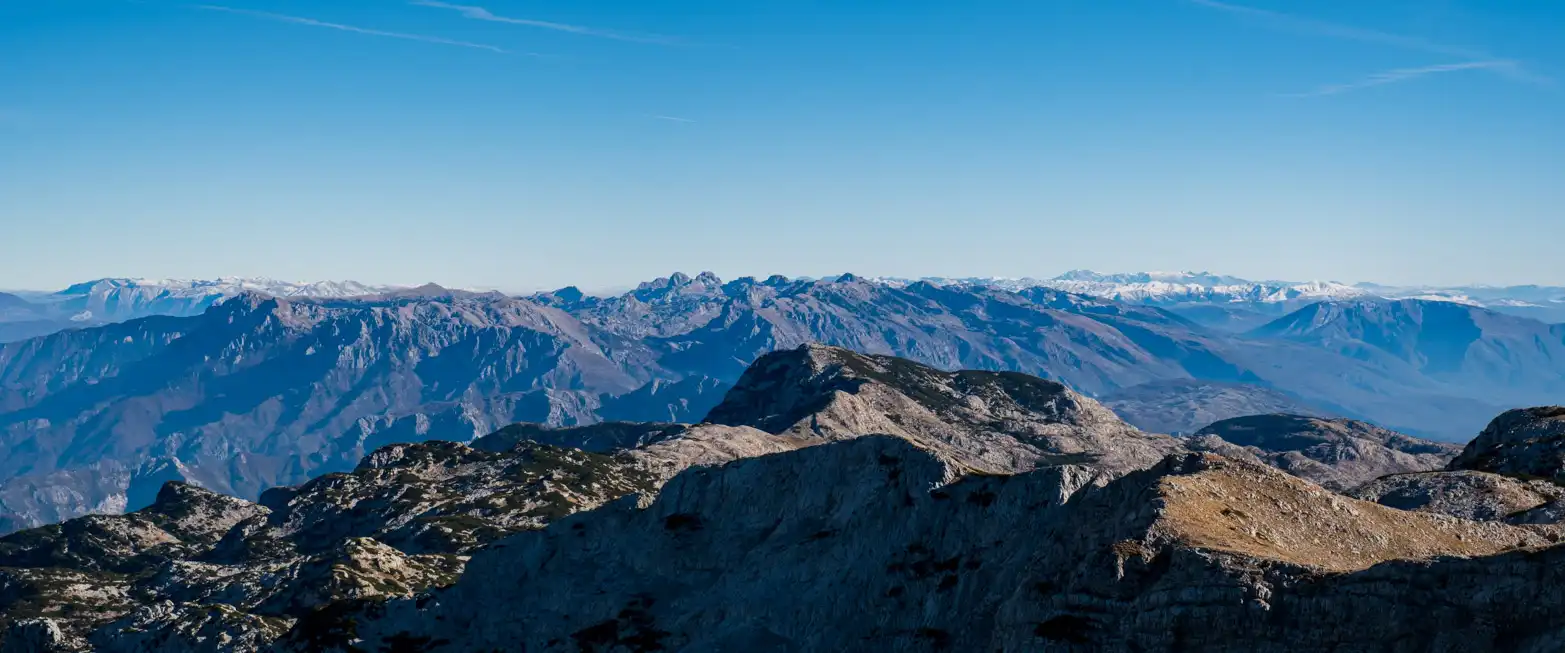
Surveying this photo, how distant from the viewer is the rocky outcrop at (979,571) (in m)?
63.8

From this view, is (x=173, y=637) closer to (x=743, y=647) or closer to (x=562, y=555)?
(x=562, y=555)

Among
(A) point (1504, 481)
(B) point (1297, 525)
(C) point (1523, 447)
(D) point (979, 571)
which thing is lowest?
(D) point (979, 571)

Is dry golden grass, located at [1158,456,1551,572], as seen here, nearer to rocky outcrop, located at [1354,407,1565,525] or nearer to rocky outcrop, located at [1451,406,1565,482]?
rocky outcrop, located at [1354,407,1565,525]

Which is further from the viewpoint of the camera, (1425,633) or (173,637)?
(173,637)

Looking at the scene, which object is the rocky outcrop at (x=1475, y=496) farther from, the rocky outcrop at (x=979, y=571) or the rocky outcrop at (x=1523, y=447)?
the rocky outcrop at (x=979, y=571)

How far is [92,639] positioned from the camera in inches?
7298

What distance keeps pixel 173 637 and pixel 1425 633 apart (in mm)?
152951

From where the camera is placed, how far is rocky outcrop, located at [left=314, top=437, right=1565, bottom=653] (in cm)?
6381

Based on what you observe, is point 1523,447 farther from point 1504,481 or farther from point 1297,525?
point 1297,525

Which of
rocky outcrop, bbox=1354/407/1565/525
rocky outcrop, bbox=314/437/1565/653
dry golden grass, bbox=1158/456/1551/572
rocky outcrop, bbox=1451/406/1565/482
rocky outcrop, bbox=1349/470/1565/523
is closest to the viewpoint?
rocky outcrop, bbox=314/437/1565/653

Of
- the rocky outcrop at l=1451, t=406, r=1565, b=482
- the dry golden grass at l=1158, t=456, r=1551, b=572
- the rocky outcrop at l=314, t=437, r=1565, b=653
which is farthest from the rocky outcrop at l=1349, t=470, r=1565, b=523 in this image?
the rocky outcrop at l=314, t=437, r=1565, b=653

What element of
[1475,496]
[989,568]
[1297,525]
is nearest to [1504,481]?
[1475,496]

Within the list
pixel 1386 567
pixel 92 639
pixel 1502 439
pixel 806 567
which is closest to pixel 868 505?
pixel 806 567

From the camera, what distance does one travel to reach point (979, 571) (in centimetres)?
9788
